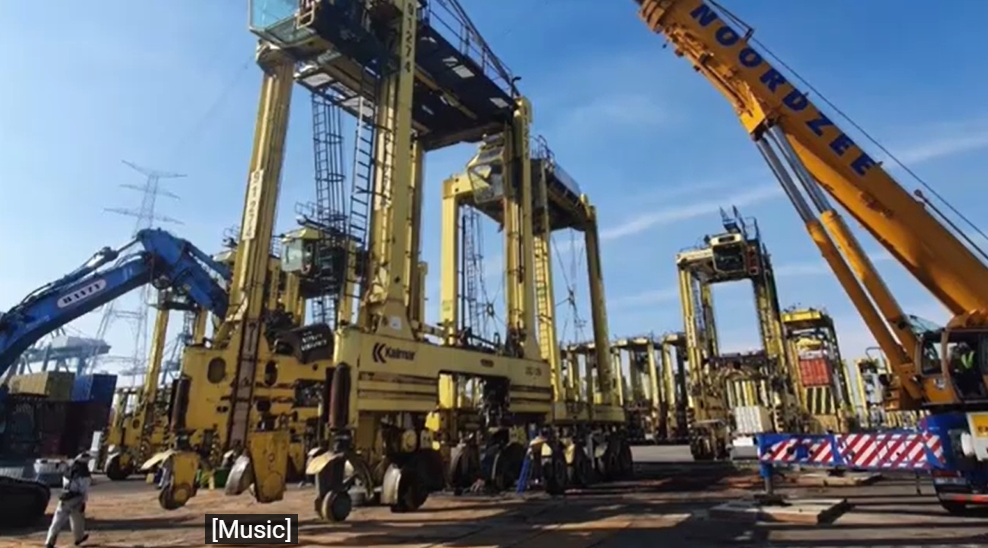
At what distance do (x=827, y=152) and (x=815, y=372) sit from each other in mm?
29476

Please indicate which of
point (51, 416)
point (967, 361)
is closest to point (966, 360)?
point (967, 361)

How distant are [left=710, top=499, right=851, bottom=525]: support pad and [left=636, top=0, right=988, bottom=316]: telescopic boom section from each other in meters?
4.27

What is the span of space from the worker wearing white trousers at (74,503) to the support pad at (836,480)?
50.1 feet

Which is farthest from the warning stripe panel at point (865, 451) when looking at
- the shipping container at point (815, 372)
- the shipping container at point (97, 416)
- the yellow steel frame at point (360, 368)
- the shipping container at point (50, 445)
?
the shipping container at point (97, 416)

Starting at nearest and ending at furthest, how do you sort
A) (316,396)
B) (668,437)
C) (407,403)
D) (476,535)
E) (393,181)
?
(476,535)
(407,403)
(393,181)
(316,396)
(668,437)

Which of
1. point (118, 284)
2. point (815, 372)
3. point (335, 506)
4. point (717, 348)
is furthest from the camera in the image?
point (815, 372)

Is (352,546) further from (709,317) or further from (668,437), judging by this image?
(668,437)

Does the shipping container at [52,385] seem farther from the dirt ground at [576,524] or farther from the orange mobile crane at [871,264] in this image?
the orange mobile crane at [871,264]

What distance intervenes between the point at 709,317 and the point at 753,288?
8.75 ft

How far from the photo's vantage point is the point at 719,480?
634 inches

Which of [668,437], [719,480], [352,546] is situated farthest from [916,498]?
[668,437]

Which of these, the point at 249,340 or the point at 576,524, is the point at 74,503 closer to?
the point at 249,340

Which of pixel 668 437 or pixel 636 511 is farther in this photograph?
pixel 668 437

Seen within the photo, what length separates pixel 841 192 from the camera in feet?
38.3
